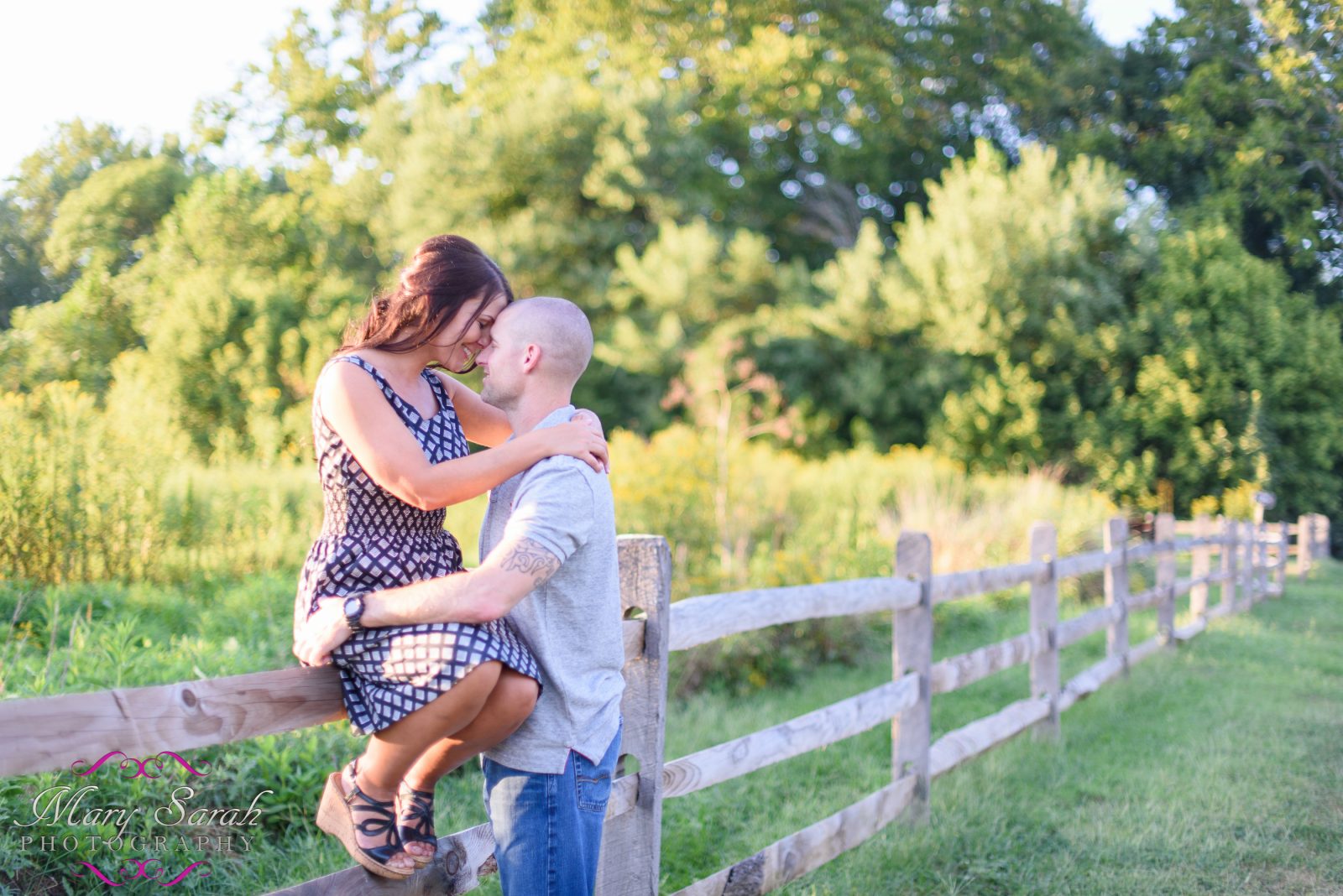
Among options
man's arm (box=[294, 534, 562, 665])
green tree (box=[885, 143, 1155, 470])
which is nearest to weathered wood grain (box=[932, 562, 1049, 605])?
man's arm (box=[294, 534, 562, 665])

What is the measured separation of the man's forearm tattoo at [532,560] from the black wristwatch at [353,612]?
263 mm

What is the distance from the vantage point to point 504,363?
2.12 m

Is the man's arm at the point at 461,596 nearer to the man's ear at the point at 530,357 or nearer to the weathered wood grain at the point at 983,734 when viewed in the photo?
the man's ear at the point at 530,357

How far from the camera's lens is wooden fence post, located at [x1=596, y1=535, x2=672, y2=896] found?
9.17ft

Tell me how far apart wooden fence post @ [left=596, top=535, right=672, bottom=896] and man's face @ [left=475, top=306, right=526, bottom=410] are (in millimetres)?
756

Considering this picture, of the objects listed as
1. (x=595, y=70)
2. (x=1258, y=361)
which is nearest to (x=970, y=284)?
(x=1258, y=361)

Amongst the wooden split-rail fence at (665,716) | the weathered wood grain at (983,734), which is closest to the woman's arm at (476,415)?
the wooden split-rail fence at (665,716)

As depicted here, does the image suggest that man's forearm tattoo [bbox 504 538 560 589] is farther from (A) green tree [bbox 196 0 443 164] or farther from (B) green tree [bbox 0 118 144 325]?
(A) green tree [bbox 196 0 443 164]

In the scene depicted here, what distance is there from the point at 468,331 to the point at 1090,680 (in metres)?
6.02

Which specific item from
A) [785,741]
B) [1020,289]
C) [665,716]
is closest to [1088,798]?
[785,741]

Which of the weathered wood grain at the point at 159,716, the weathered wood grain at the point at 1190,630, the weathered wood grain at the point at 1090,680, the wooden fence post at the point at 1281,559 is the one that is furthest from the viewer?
the wooden fence post at the point at 1281,559

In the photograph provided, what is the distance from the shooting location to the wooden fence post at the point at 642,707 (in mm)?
2795

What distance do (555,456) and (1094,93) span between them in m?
26.3

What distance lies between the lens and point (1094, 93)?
24609 mm
